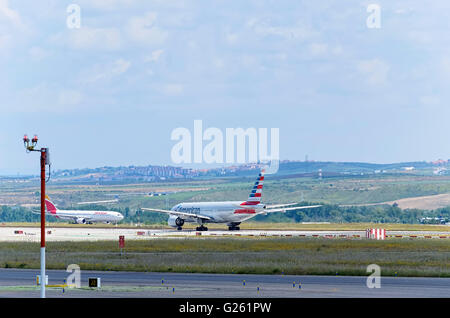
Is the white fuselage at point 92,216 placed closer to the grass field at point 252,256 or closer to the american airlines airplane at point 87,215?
the american airlines airplane at point 87,215

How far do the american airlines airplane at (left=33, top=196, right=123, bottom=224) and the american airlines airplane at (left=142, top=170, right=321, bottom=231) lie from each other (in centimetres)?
3692

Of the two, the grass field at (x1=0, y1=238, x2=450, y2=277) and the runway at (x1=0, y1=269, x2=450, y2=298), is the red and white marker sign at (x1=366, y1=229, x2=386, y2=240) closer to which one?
the grass field at (x1=0, y1=238, x2=450, y2=277)

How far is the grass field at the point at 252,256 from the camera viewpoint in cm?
5462

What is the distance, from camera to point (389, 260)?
61594mm

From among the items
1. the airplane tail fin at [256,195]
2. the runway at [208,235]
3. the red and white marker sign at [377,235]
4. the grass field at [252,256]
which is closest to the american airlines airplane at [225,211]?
the airplane tail fin at [256,195]

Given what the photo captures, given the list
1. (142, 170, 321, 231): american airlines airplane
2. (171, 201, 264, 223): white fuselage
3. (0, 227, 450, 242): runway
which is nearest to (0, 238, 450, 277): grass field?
(0, 227, 450, 242): runway

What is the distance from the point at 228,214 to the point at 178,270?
7282cm

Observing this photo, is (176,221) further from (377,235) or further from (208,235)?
(377,235)

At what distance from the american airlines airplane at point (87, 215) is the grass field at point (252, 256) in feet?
257

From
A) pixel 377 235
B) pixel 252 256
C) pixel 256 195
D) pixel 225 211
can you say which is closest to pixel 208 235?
pixel 256 195

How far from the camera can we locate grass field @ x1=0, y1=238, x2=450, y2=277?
54625 millimetres

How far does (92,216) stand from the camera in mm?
170875
